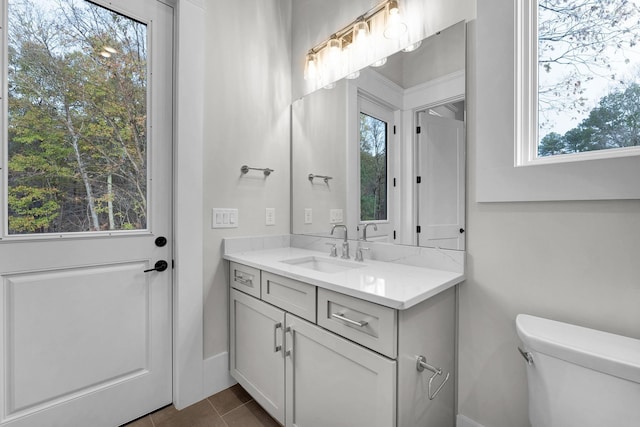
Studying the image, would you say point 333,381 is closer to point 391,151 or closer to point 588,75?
point 391,151

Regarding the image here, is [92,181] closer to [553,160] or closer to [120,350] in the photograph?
[120,350]

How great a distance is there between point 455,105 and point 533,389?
3.75 ft

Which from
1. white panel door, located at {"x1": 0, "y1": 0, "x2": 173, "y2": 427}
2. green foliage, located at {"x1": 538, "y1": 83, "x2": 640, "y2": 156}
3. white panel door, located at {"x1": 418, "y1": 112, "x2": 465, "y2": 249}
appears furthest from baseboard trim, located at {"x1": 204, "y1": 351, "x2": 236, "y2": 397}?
green foliage, located at {"x1": 538, "y1": 83, "x2": 640, "y2": 156}

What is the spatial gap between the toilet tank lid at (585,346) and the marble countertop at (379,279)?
0.31 metres

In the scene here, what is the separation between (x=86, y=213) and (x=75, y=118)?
0.45 metres

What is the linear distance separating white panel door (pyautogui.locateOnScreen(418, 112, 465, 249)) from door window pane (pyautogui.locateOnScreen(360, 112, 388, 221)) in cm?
23

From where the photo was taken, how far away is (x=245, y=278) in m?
1.65

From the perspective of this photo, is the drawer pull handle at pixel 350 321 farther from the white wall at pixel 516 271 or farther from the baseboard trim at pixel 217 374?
the baseboard trim at pixel 217 374

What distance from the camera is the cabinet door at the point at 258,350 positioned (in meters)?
1.38

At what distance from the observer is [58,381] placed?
1321 mm

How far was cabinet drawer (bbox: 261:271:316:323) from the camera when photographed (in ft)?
4.01

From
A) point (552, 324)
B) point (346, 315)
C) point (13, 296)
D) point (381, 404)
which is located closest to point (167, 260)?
point (13, 296)

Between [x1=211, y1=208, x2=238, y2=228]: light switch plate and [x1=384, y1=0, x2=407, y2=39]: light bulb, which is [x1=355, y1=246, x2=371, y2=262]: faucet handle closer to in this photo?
[x1=211, y1=208, x2=238, y2=228]: light switch plate

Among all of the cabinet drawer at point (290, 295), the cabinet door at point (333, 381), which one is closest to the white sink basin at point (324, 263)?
the cabinet drawer at point (290, 295)
